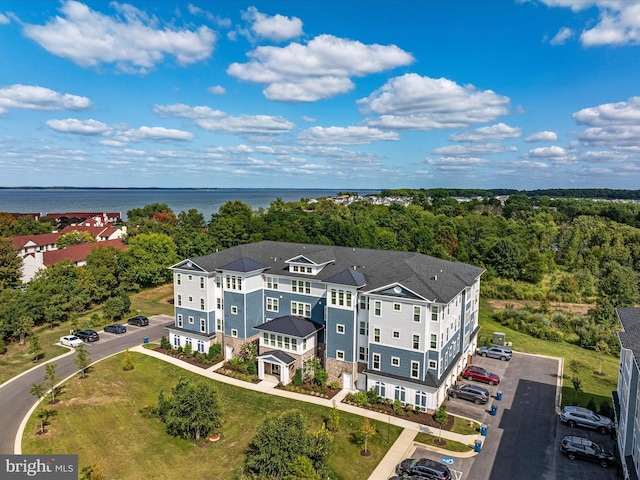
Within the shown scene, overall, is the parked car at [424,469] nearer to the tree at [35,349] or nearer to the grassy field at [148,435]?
the grassy field at [148,435]

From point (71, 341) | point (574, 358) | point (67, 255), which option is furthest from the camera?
point (67, 255)

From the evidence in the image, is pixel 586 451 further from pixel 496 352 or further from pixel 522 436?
pixel 496 352

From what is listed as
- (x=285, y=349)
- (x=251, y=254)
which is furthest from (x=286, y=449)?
(x=251, y=254)

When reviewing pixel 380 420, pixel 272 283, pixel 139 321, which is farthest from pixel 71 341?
pixel 380 420

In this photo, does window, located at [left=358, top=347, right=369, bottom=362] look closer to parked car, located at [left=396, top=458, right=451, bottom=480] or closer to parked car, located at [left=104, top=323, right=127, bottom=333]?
parked car, located at [left=396, top=458, right=451, bottom=480]

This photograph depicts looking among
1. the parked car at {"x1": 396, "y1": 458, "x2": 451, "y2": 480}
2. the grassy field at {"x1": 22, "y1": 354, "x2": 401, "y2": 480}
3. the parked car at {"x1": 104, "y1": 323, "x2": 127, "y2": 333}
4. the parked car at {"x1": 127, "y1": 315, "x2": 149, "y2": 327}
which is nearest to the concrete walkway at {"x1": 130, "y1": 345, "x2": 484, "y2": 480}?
the grassy field at {"x1": 22, "y1": 354, "x2": 401, "y2": 480}

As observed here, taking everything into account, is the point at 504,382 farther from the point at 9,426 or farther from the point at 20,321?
the point at 20,321
